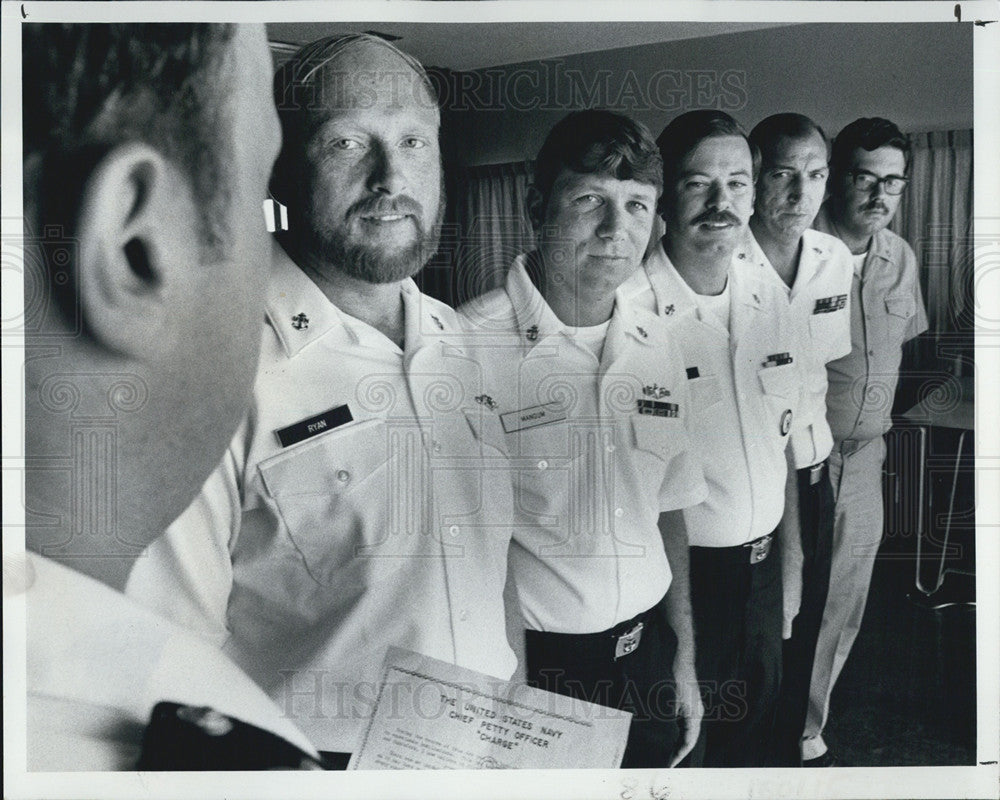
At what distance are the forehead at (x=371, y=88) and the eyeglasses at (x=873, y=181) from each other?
100cm

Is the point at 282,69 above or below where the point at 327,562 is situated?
above

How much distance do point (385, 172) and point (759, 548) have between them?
4.11 feet

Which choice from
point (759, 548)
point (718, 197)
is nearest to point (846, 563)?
point (759, 548)

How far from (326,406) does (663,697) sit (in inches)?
41.4

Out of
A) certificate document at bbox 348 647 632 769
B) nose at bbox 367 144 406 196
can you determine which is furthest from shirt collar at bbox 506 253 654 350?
certificate document at bbox 348 647 632 769

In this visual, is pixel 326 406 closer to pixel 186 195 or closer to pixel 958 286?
pixel 186 195

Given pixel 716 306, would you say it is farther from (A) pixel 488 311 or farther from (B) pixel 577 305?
(A) pixel 488 311

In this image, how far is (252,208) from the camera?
228cm

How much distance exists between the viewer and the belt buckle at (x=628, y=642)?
2.38 meters

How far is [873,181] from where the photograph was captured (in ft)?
7.92

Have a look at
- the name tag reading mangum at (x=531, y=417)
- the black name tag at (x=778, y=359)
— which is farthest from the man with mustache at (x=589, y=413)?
the black name tag at (x=778, y=359)

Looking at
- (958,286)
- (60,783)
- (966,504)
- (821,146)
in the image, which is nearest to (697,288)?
(821,146)

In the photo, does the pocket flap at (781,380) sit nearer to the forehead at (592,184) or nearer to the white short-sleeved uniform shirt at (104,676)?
the forehead at (592,184)

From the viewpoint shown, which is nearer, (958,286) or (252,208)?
(252,208)
